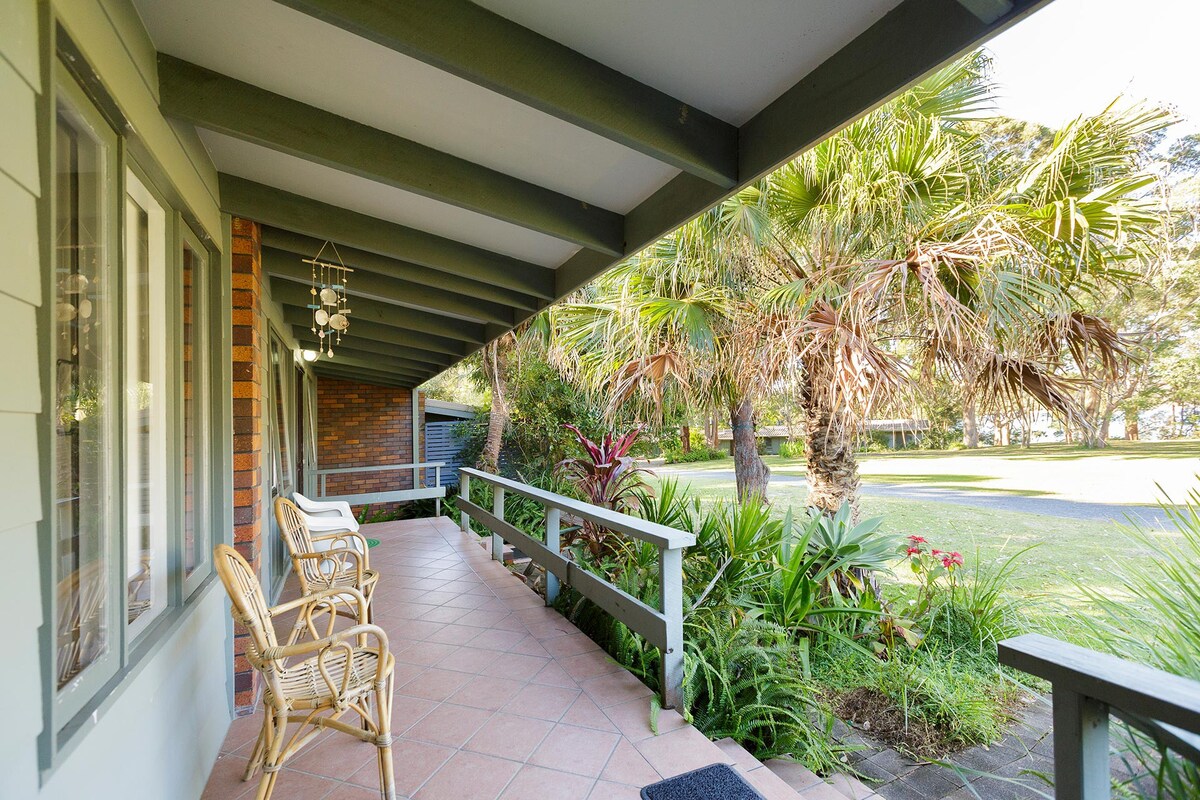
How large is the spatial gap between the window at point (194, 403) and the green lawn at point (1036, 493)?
3353 mm

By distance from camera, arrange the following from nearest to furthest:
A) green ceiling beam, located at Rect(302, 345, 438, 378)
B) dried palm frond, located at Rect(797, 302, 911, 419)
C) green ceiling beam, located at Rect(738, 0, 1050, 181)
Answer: green ceiling beam, located at Rect(738, 0, 1050, 181) < dried palm frond, located at Rect(797, 302, 911, 419) < green ceiling beam, located at Rect(302, 345, 438, 378)

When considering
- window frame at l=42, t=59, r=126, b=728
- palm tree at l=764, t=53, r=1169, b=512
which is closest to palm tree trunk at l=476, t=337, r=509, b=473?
palm tree at l=764, t=53, r=1169, b=512

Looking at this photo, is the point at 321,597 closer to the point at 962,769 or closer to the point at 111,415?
the point at 111,415

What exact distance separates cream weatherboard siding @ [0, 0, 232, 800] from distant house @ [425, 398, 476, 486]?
9606 mm

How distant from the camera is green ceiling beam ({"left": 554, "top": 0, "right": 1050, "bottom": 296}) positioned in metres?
1.30

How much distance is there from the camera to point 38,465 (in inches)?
39.3

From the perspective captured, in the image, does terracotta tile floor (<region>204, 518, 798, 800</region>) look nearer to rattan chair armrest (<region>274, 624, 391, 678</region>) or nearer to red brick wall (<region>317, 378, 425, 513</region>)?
rattan chair armrest (<region>274, 624, 391, 678</region>)

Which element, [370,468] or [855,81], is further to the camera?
[370,468]

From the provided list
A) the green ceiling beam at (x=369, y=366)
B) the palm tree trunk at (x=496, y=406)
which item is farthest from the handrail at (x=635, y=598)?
the palm tree trunk at (x=496, y=406)

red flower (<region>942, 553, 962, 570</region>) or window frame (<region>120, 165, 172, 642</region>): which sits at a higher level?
window frame (<region>120, 165, 172, 642</region>)

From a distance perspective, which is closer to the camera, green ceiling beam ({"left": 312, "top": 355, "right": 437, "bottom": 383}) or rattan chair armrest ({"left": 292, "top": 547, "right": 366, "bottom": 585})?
rattan chair armrest ({"left": 292, "top": 547, "right": 366, "bottom": 585})

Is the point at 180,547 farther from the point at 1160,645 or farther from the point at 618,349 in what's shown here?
the point at 618,349

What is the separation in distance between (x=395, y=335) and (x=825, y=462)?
4.59 meters

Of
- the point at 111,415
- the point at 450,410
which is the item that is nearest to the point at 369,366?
the point at 450,410
